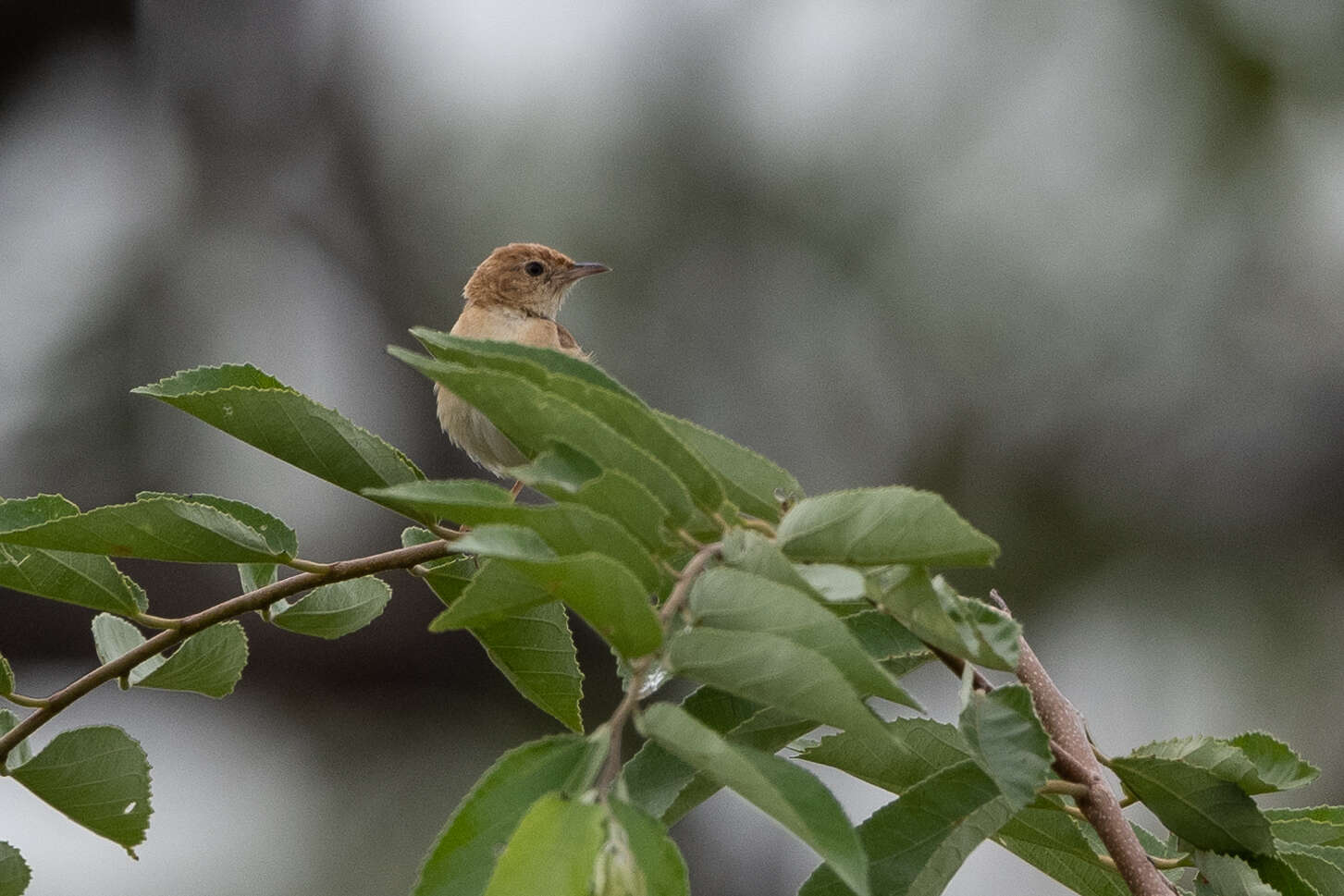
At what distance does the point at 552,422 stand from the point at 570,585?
13 centimetres

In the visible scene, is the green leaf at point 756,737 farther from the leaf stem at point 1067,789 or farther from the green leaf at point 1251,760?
the green leaf at point 1251,760

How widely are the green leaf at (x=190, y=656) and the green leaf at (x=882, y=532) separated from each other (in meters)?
0.78

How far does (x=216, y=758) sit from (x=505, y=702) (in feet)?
3.59

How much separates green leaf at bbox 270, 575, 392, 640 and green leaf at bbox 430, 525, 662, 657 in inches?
24.5

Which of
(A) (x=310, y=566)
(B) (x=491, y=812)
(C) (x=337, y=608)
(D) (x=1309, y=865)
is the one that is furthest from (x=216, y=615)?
(D) (x=1309, y=865)

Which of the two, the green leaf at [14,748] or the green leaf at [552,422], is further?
the green leaf at [14,748]

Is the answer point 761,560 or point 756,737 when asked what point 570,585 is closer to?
point 761,560

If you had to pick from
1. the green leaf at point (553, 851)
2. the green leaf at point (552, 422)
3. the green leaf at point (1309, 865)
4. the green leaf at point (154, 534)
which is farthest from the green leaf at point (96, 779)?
the green leaf at point (1309, 865)

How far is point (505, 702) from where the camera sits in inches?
207

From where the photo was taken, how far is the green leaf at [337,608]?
138 cm

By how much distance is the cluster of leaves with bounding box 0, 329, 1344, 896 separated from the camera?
693mm

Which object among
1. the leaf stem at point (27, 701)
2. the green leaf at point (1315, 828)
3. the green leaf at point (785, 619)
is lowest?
the leaf stem at point (27, 701)

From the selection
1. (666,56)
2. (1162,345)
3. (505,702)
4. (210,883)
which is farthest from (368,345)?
(1162,345)

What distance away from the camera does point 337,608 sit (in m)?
1.39
